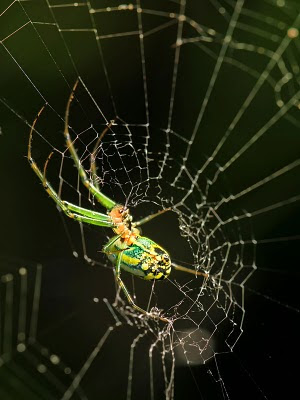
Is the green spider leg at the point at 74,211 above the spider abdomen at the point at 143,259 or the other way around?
above

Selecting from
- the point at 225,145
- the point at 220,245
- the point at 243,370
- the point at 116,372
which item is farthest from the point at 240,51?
the point at 116,372

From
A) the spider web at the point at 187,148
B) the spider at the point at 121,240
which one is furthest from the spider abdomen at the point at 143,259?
the spider web at the point at 187,148

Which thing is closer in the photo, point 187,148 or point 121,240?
point 121,240

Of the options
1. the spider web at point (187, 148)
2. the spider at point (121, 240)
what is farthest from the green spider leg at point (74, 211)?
the spider web at point (187, 148)

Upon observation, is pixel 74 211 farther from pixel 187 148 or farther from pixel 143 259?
pixel 187 148

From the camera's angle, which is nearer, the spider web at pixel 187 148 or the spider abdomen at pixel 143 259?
the spider abdomen at pixel 143 259

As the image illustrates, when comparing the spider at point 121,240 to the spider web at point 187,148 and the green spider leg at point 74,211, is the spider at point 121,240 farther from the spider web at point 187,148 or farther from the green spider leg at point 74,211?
the spider web at point 187,148

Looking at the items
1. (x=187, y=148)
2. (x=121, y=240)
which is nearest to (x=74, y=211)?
(x=121, y=240)
